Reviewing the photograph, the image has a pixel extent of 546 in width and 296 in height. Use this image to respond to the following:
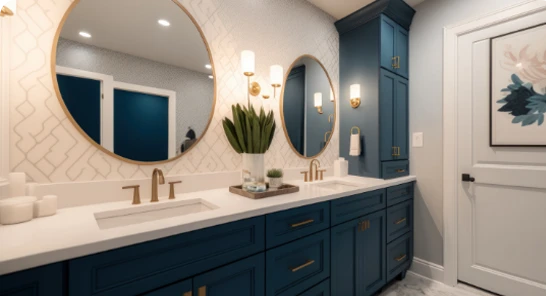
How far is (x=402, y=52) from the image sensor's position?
235cm

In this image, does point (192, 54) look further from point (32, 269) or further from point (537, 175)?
point (537, 175)

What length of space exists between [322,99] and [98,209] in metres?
1.90

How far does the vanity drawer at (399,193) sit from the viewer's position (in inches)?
77.7

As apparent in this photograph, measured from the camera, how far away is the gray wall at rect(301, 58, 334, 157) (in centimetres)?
218

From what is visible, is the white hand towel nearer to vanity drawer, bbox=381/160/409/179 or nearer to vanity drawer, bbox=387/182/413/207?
vanity drawer, bbox=381/160/409/179

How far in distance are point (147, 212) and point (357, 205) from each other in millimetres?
1317

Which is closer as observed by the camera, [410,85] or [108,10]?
[108,10]

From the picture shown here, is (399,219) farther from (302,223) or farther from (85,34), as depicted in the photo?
(85,34)

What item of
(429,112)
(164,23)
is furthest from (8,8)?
(429,112)

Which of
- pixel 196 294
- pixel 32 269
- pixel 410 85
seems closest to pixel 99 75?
pixel 32 269

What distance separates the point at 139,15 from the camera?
53.2 inches

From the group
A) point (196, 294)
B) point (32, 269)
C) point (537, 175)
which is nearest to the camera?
A: point (32, 269)

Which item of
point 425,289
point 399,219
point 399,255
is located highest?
point 399,219

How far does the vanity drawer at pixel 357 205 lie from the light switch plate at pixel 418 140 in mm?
758
